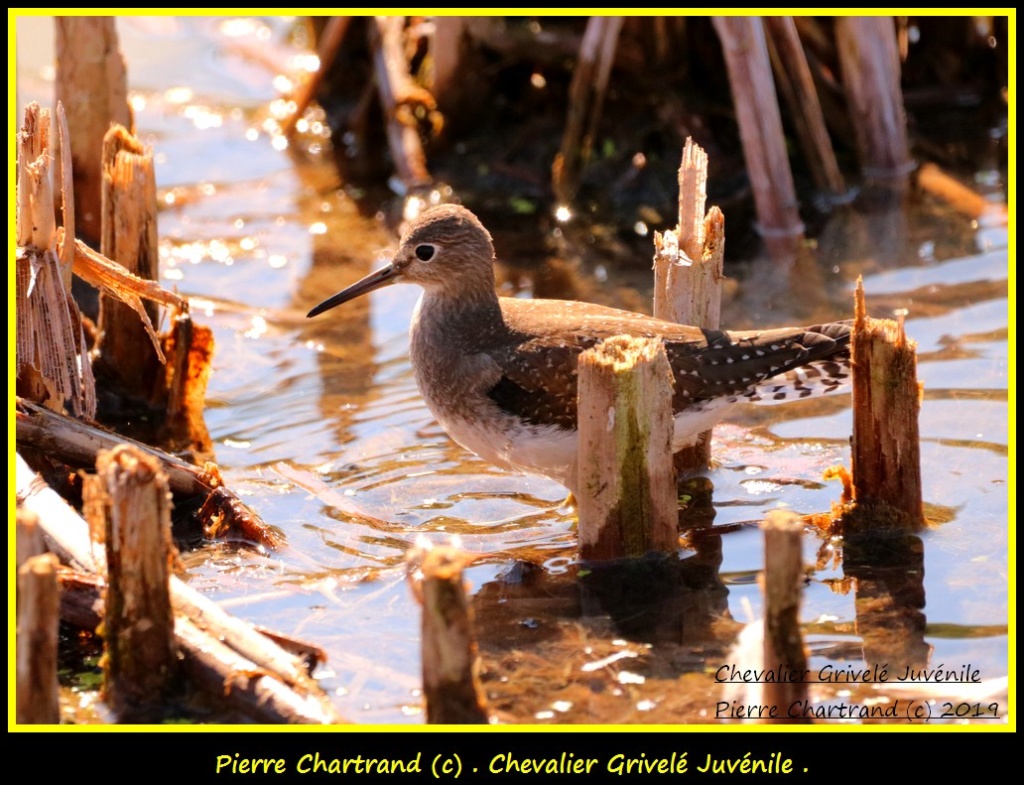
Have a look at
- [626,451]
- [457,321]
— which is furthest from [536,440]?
[457,321]

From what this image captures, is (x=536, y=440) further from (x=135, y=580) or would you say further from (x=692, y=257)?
(x=135, y=580)

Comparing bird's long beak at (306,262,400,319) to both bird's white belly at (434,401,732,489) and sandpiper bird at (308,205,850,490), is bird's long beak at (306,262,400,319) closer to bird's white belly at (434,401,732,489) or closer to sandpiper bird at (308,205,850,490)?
sandpiper bird at (308,205,850,490)

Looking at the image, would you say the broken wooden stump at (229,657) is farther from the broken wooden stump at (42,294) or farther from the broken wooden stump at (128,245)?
the broken wooden stump at (128,245)

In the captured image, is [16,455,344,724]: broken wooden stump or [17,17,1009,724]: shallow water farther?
[17,17,1009,724]: shallow water

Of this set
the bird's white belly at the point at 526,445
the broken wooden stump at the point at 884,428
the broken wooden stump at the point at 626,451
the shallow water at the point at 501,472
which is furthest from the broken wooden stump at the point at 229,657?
the broken wooden stump at the point at 884,428

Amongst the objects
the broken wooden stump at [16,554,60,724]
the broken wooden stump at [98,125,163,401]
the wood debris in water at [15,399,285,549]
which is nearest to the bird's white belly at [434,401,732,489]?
the wood debris in water at [15,399,285,549]

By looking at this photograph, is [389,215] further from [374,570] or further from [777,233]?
[374,570]
